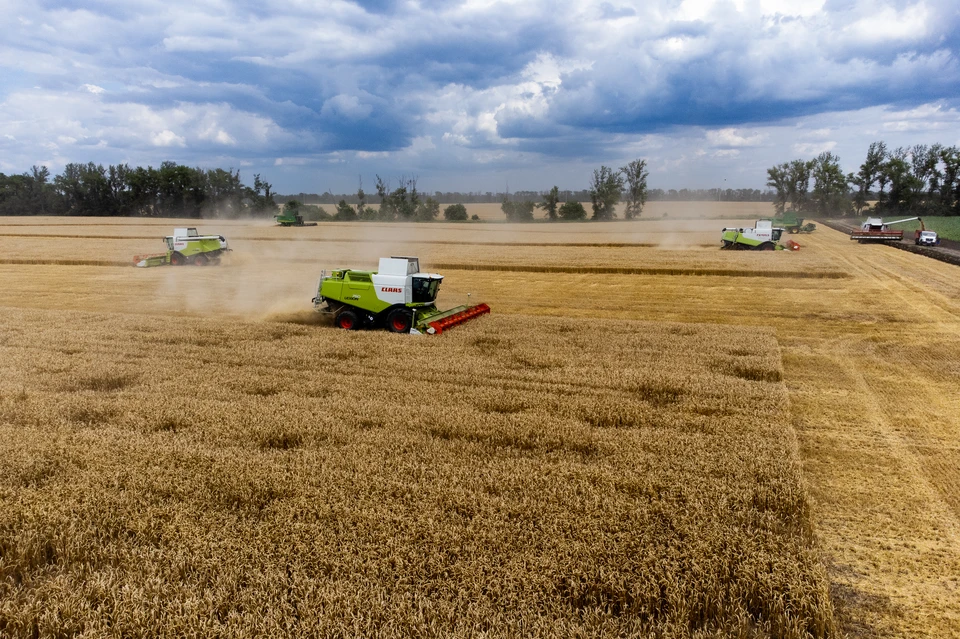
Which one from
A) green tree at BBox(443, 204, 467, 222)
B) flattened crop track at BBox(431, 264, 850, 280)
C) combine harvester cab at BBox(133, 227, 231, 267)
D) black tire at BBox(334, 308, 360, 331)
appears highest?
green tree at BBox(443, 204, 467, 222)

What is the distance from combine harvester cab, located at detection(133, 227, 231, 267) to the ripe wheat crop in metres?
18.7

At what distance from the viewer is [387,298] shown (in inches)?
558

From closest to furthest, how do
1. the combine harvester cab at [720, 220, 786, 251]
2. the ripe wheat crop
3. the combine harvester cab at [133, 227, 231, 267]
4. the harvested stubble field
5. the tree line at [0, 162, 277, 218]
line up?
the ripe wheat crop < the harvested stubble field < the combine harvester cab at [133, 227, 231, 267] < the combine harvester cab at [720, 220, 786, 251] < the tree line at [0, 162, 277, 218]

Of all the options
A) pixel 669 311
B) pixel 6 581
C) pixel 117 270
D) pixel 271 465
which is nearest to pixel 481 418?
pixel 271 465

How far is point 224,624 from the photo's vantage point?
429 cm

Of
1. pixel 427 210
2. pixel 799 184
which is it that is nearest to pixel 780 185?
pixel 799 184

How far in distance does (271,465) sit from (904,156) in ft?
370

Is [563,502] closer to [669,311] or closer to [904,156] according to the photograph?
[669,311]

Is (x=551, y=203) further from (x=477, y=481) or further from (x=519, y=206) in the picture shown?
(x=477, y=481)

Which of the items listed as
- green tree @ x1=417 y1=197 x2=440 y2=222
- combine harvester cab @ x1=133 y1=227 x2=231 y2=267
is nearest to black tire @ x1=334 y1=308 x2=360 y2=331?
combine harvester cab @ x1=133 y1=227 x2=231 y2=267

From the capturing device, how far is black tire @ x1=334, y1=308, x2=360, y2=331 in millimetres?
14430

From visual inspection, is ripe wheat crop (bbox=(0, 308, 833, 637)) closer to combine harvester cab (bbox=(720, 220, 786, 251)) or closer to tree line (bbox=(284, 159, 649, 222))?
combine harvester cab (bbox=(720, 220, 786, 251))

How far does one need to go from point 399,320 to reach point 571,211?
75248 millimetres

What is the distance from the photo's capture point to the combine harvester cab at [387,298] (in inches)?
553
